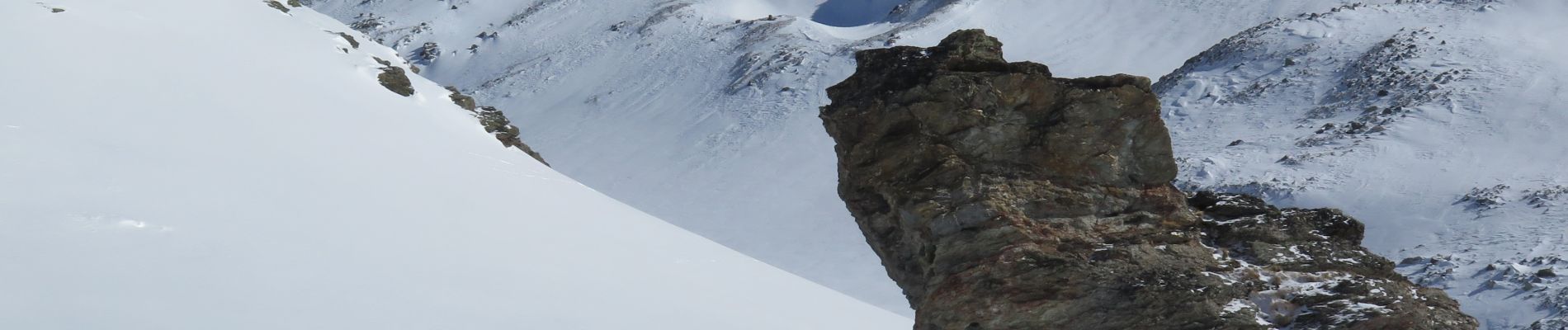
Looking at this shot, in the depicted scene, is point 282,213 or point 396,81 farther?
point 396,81

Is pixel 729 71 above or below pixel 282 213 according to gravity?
above

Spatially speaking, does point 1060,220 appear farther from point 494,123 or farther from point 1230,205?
point 494,123

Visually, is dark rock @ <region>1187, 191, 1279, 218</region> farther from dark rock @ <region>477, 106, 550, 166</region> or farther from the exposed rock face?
dark rock @ <region>477, 106, 550, 166</region>

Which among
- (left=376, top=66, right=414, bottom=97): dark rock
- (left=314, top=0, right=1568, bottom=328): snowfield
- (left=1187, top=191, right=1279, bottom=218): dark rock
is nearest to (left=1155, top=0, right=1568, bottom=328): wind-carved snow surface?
(left=314, top=0, right=1568, bottom=328): snowfield

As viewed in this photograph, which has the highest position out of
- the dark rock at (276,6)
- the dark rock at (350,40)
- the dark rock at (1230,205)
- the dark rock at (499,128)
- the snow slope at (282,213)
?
the dark rock at (276,6)

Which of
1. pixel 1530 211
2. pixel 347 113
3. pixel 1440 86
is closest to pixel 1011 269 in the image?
pixel 347 113

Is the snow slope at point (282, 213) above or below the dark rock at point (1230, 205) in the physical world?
above

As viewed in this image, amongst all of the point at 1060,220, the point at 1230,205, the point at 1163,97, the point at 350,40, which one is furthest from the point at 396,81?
the point at 1163,97

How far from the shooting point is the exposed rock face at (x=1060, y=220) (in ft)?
37.7

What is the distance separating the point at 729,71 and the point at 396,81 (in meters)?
25.4

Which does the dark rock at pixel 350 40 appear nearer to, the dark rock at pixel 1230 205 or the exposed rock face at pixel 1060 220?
the exposed rock face at pixel 1060 220

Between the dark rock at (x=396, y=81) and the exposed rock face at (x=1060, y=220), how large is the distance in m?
12.4

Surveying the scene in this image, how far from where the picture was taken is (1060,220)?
12.5 metres

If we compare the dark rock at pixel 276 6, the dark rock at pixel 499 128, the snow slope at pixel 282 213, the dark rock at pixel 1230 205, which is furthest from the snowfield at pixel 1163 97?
the dark rock at pixel 276 6
